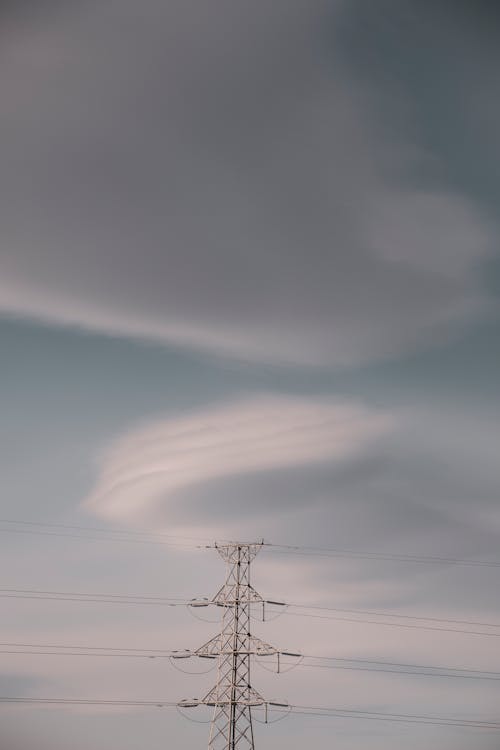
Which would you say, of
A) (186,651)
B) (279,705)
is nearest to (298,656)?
(279,705)

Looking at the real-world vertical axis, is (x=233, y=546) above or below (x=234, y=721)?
above

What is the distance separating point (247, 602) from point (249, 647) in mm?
4648

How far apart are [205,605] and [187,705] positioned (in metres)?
10.7

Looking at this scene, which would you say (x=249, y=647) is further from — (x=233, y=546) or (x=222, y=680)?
(x=233, y=546)

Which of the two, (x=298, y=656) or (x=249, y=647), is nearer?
(x=249, y=647)

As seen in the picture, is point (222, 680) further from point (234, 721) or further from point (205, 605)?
point (205, 605)

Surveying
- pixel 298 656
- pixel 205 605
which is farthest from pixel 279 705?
pixel 205 605

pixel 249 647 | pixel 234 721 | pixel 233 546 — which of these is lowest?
pixel 234 721

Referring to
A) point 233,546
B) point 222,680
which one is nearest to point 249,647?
point 222,680

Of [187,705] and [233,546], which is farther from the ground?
[233,546]

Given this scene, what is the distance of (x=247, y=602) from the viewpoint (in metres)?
91.6

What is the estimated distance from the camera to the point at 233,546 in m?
95.8

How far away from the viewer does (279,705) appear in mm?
91000

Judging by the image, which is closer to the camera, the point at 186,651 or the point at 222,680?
the point at 222,680
